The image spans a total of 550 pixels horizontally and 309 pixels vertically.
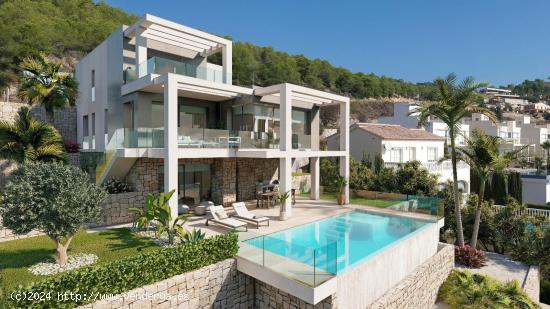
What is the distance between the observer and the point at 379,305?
35.3ft

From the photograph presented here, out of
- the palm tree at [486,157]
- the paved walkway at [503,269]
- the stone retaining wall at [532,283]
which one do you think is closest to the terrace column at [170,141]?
the paved walkway at [503,269]

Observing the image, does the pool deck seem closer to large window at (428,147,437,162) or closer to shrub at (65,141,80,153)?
shrub at (65,141,80,153)

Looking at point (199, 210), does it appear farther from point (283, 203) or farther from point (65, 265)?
point (65, 265)

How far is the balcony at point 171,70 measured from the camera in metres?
16.0

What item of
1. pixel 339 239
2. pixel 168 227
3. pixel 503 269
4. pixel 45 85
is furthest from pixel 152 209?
pixel 503 269

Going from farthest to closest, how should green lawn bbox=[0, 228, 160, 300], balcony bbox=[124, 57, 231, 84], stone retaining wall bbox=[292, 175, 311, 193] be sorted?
stone retaining wall bbox=[292, 175, 311, 193]
balcony bbox=[124, 57, 231, 84]
green lawn bbox=[0, 228, 160, 300]

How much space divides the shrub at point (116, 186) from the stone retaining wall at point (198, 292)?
8551mm

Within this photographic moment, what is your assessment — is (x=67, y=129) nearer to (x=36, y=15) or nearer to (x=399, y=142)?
(x=36, y=15)

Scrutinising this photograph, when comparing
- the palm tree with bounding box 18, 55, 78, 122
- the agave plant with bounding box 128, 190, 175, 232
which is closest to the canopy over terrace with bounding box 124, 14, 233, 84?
the palm tree with bounding box 18, 55, 78, 122

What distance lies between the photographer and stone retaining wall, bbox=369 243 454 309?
11391 mm

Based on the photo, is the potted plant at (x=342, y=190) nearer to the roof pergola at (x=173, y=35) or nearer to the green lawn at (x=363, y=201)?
the green lawn at (x=363, y=201)

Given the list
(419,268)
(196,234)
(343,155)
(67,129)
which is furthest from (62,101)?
(419,268)

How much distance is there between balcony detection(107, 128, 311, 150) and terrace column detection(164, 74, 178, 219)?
86 centimetres

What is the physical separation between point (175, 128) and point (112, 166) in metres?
4.59
